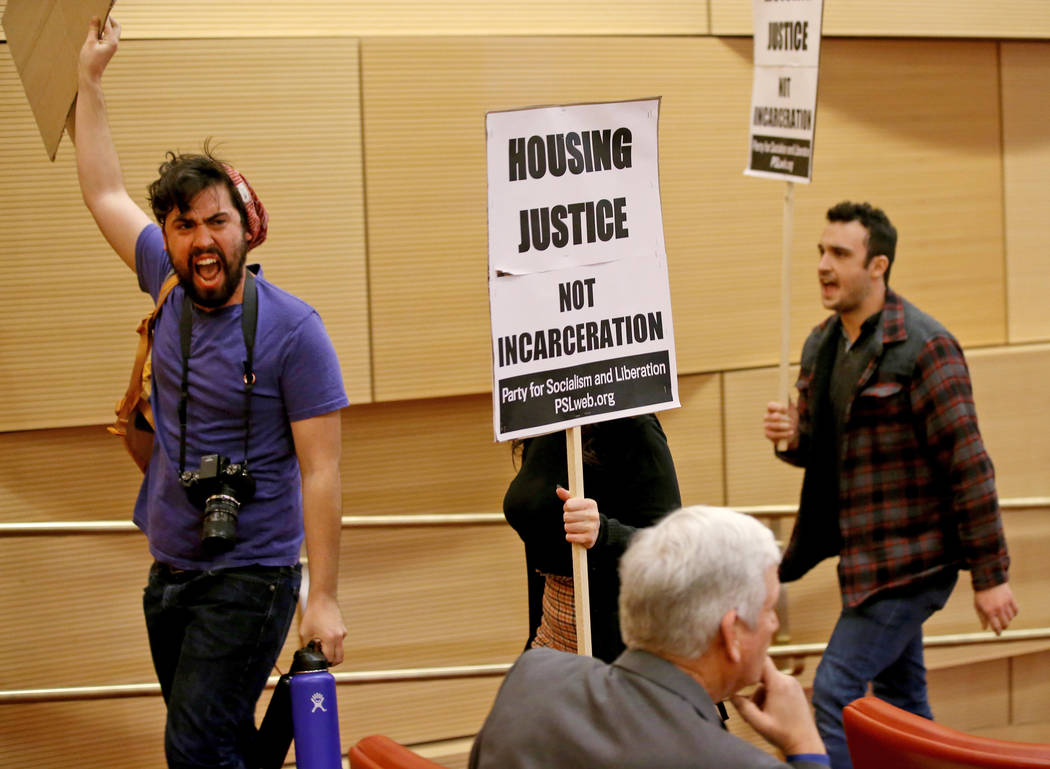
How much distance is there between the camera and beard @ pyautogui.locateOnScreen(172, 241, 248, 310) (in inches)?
109

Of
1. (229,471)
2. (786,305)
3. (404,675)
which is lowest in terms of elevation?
(404,675)

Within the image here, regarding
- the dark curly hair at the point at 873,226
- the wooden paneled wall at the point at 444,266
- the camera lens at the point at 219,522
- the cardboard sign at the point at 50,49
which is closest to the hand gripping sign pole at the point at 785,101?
the dark curly hair at the point at 873,226

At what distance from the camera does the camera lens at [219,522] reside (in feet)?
8.69

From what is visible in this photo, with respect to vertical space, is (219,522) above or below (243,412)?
below

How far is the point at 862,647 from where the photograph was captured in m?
3.62

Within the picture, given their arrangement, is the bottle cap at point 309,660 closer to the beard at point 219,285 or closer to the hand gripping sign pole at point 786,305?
the beard at point 219,285

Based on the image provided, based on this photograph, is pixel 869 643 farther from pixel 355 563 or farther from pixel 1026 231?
pixel 1026 231

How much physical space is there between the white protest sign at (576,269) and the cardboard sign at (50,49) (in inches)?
43.5

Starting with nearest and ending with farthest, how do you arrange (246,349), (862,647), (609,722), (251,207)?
1. (609,722)
2. (246,349)
3. (251,207)
4. (862,647)

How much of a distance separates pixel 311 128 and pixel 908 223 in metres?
2.47

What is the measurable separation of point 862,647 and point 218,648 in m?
1.91

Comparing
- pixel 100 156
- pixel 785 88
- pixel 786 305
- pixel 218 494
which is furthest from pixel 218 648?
pixel 785 88

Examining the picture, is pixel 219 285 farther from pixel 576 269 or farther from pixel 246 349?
pixel 576 269

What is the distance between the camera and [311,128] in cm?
418
